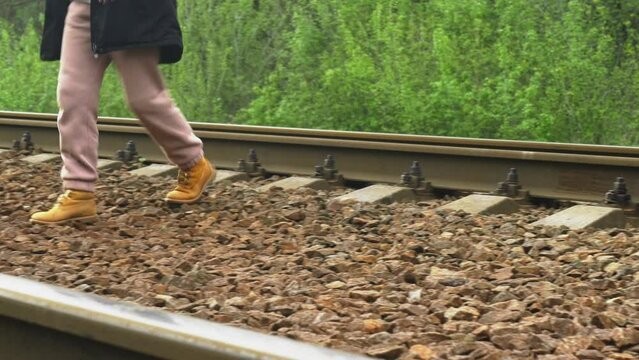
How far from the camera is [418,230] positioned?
4.84 m

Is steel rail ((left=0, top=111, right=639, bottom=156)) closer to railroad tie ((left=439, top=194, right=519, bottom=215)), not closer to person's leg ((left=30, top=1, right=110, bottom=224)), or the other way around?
railroad tie ((left=439, top=194, right=519, bottom=215))

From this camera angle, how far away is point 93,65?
518 cm

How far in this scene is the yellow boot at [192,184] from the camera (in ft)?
18.4

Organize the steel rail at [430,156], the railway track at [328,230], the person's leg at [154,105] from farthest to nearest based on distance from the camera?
the steel rail at [430,156], the person's leg at [154,105], the railway track at [328,230]

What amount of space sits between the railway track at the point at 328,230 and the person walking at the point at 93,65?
0.27 m

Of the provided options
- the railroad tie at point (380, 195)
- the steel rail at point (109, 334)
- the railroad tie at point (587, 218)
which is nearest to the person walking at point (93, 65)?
the railroad tie at point (380, 195)

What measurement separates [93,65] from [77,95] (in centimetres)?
17

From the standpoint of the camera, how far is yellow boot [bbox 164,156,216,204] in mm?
5602

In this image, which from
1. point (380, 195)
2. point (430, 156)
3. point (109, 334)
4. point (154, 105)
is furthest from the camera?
point (430, 156)

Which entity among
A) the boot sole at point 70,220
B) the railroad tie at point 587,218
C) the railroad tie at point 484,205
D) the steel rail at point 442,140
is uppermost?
the steel rail at point 442,140

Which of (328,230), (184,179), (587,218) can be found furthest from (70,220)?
(587,218)

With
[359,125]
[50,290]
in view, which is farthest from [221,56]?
[50,290]

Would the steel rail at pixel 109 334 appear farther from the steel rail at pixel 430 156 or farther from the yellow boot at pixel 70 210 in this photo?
the steel rail at pixel 430 156

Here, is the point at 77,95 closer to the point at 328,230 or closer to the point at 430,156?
the point at 328,230
